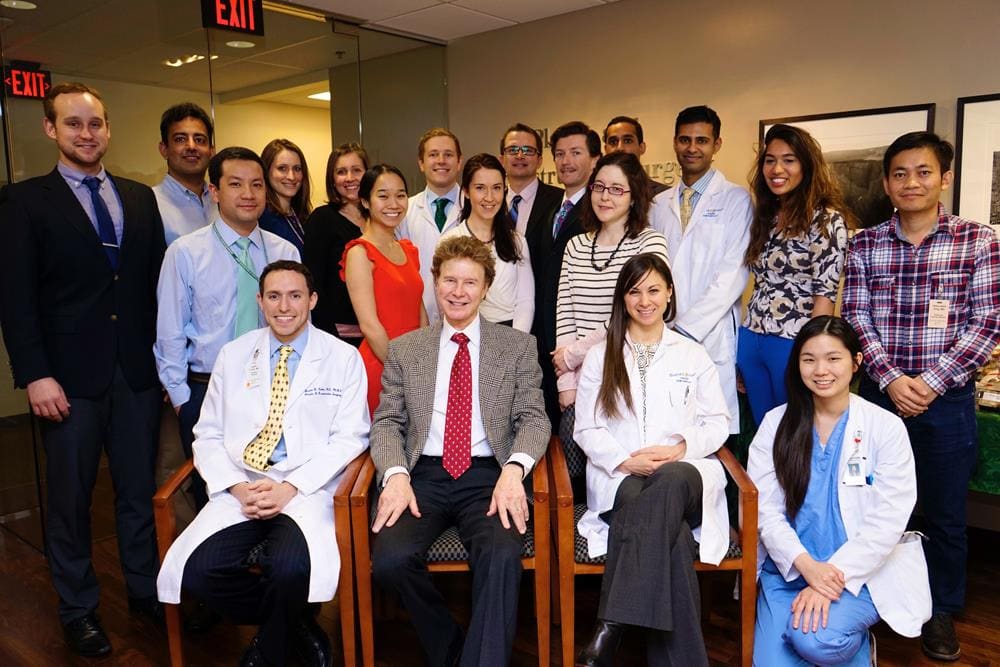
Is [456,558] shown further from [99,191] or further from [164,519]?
[99,191]

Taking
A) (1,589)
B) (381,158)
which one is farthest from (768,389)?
(381,158)

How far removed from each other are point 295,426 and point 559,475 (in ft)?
3.06

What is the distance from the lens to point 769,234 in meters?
3.04

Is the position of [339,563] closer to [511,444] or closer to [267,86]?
[511,444]

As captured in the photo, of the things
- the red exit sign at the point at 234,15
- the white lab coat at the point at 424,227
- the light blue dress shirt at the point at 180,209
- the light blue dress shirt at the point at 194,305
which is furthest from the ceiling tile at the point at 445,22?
the light blue dress shirt at the point at 194,305

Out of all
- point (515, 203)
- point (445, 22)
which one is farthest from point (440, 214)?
point (445, 22)

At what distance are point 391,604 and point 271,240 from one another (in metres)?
1.58

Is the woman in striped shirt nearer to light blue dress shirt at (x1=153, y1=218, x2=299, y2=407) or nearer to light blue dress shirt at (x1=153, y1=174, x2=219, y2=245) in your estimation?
light blue dress shirt at (x1=153, y1=218, x2=299, y2=407)

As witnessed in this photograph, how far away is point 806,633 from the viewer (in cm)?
225

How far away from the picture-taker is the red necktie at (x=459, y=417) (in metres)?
2.67

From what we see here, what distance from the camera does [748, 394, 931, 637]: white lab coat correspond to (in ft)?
7.59

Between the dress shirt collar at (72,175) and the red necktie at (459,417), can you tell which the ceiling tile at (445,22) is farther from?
the red necktie at (459,417)

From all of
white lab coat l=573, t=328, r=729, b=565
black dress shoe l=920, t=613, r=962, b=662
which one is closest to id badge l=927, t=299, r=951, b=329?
white lab coat l=573, t=328, r=729, b=565

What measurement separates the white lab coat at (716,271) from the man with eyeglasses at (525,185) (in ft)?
2.27
